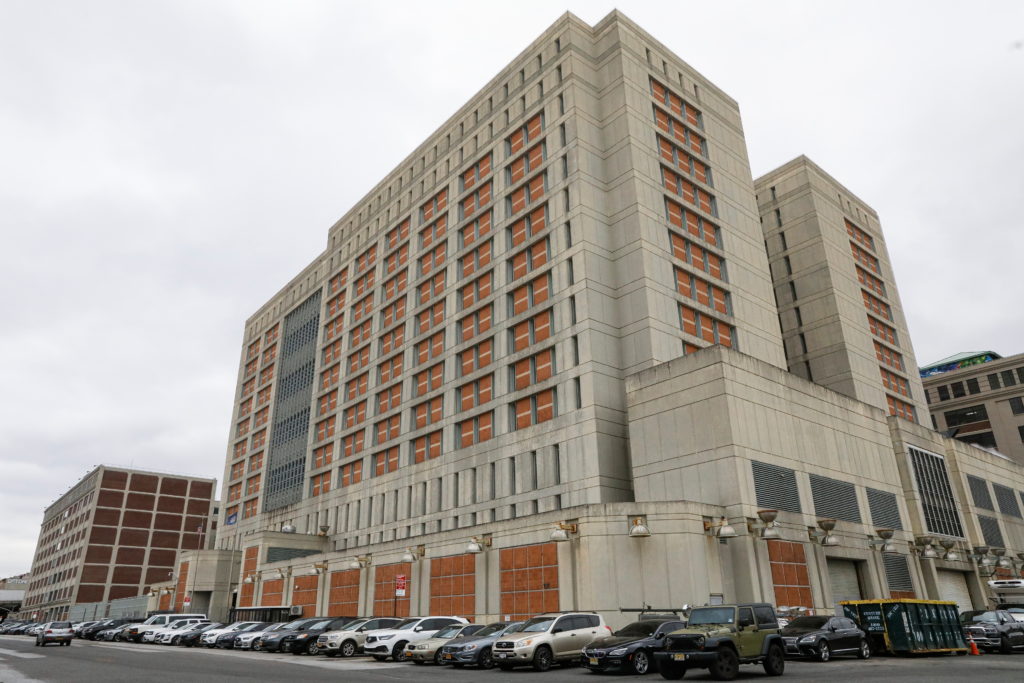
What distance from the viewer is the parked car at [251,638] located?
131 ft

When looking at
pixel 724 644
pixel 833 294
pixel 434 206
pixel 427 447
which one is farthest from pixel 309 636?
pixel 833 294

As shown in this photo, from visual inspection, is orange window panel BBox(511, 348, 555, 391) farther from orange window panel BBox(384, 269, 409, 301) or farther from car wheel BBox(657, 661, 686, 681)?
car wheel BBox(657, 661, 686, 681)

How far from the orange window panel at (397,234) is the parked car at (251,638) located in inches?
1659

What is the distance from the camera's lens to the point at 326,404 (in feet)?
259

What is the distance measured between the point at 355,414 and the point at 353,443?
297 centimetres

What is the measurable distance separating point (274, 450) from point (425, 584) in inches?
1787

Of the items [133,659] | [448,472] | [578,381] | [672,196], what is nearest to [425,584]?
[448,472]

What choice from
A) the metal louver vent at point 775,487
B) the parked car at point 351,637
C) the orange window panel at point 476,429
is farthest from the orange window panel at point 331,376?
the metal louver vent at point 775,487

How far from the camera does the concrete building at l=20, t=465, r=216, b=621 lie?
12469cm

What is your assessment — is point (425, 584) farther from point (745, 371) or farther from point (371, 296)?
point (371, 296)

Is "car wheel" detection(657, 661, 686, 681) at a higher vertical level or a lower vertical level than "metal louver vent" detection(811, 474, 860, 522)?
lower

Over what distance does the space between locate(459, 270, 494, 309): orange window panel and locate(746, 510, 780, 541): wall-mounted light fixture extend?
96.3 feet

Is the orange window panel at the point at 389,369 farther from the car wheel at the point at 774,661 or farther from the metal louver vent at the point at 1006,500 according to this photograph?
the metal louver vent at the point at 1006,500

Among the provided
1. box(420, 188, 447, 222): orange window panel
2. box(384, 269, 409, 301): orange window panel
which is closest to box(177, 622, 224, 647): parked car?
box(384, 269, 409, 301): orange window panel
